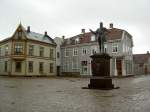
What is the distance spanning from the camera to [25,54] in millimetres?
41344

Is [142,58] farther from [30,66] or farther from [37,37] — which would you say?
[30,66]

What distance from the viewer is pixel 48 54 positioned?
155 feet

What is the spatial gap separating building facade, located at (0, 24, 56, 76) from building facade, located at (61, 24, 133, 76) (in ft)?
14.7

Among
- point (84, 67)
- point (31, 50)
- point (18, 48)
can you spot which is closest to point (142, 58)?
point (84, 67)

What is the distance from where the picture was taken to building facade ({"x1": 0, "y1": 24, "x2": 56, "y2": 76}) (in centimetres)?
4097

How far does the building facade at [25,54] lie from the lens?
134ft

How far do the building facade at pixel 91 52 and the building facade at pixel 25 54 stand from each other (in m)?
4.48

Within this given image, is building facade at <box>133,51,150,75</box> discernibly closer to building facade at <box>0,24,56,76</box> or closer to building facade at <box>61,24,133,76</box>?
building facade at <box>61,24,133,76</box>

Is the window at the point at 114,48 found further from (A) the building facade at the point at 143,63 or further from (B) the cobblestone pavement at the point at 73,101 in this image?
(A) the building facade at the point at 143,63

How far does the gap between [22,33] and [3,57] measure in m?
6.51

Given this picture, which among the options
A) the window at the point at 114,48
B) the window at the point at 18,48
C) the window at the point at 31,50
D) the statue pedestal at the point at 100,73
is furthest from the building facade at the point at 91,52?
the statue pedestal at the point at 100,73

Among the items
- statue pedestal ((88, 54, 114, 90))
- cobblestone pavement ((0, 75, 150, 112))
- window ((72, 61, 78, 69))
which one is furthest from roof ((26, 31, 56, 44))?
cobblestone pavement ((0, 75, 150, 112))

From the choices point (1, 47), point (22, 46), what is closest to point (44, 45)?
point (22, 46)

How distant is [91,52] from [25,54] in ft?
43.2
